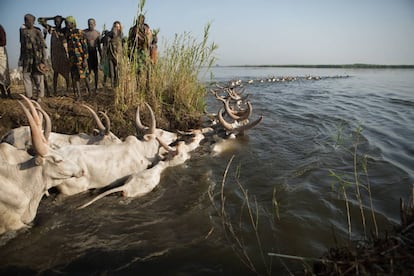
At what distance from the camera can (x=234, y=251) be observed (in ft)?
8.87

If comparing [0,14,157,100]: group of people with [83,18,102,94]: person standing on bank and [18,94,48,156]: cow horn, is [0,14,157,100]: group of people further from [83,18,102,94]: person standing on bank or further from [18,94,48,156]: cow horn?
[18,94,48,156]: cow horn

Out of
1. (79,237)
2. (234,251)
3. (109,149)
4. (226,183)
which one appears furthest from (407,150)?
(79,237)

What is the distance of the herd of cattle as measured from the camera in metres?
2.92

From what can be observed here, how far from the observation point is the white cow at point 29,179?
2.86 meters

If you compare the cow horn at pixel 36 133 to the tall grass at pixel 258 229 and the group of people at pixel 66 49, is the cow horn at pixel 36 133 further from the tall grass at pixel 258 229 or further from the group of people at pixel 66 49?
the group of people at pixel 66 49

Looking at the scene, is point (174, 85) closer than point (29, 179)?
No

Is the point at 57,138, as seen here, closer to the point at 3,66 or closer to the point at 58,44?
the point at 3,66

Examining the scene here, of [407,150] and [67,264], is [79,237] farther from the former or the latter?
[407,150]

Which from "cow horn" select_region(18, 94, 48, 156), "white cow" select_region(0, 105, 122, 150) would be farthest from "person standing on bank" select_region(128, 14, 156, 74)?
"cow horn" select_region(18, 94, 48, 156)

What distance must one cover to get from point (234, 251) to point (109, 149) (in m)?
2.50

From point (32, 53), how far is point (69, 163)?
17.1 ft

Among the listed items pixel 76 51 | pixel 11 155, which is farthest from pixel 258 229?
pixel 76 51

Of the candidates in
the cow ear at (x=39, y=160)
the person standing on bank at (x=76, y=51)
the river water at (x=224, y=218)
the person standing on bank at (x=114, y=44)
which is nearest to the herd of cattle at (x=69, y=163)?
the cow ear at (x=39, y=160)

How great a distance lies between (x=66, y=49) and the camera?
759cm
